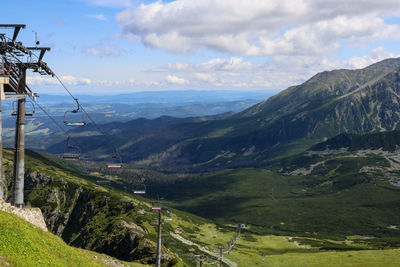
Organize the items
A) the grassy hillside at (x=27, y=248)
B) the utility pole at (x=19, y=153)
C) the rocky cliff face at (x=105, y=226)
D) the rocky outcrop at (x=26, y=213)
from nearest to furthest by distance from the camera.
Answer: the grassy hillside at (x=27, y=248) < the rocky outcrop at (x=26, y=213) < the utility pole at (x=19, y=153) < the rocky cliff face at (x=105, y=226)

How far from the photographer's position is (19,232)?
129ft

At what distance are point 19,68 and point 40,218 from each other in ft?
79.3

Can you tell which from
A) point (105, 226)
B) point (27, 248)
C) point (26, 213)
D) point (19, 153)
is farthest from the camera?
point (105, 226)

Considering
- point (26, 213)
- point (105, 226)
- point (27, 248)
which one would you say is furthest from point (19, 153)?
point (105, 226)

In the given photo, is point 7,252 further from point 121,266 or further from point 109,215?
point 109,215

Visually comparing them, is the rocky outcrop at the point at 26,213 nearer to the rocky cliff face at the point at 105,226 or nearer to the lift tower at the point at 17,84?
the lift tower at the point at 17,84

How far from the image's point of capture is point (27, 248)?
3794 cm

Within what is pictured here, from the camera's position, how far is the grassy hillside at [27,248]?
35.7 m

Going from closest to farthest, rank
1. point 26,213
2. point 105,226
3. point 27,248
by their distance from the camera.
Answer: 1. point 27,248
2. point 26,213
3. point 105,226

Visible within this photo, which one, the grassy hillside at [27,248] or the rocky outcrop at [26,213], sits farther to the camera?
the rocky outcrop at [26,213]

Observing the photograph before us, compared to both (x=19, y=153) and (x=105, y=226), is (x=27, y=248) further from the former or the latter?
(x=105, y=226)

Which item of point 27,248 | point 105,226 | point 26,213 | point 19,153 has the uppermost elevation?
point 19,153

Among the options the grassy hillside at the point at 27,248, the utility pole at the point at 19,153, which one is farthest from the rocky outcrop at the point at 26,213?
the grassy hillside at the point at 27,248

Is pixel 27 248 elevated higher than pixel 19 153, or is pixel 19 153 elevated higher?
pixel 19 153
